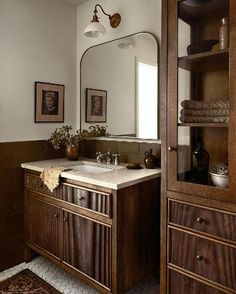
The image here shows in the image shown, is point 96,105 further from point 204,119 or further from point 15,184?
point 204,119

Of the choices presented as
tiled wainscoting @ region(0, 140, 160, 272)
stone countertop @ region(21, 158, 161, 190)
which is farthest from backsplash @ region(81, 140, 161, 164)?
stone countertop @ region(21, 158, 161, 190)

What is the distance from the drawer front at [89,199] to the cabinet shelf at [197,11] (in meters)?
1.16

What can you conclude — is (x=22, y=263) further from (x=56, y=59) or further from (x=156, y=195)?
(x=56, y=59)

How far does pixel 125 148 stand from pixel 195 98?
92 centimetres

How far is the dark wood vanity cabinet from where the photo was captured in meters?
1.75

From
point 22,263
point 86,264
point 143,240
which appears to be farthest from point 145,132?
point 22,263

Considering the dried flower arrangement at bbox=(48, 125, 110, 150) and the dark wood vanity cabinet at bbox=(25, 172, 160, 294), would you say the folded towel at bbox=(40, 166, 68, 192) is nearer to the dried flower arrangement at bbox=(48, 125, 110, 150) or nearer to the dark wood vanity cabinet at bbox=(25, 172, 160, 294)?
the dark wood vanity cabinet at bbox=(25, 172, 160, 294)

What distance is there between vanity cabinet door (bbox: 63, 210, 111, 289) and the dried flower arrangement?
2.55 ft

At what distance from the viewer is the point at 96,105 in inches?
106

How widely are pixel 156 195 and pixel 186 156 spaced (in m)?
0.47

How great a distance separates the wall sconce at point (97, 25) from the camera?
89.3 inches

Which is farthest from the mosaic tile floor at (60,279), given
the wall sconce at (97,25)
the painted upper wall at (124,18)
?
the wall sconce at (97,25)

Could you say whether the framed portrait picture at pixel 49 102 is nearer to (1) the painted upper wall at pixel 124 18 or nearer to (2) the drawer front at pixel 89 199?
(1) the painted upper wall at pixel 124 18

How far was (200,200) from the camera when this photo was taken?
154 centimetres
